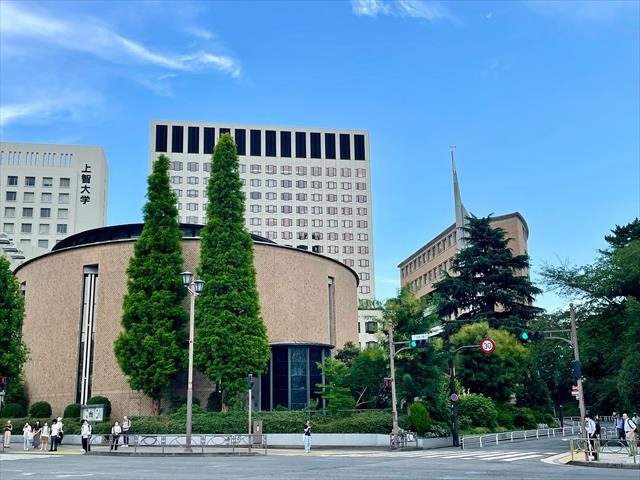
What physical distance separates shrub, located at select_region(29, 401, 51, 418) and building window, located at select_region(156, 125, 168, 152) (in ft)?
250

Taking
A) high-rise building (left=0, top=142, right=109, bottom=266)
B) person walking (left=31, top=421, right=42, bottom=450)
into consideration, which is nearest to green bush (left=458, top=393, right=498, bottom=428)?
person walking (left=31, top=421, right=42, bottom=450)

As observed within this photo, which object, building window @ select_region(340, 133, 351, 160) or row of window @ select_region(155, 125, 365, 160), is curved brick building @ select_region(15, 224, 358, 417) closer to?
row of window @ select_region(155, 125, 365, 160)

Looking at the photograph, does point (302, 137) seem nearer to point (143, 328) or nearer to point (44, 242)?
point (44, 242)

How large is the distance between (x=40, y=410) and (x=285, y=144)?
81559 millimetres

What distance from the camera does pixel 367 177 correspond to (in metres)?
119

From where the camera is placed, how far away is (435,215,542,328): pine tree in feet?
207

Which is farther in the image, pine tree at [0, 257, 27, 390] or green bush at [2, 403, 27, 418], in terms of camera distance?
green bush at [2, 403, 27, 418]

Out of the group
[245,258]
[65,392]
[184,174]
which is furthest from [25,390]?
[184,174]

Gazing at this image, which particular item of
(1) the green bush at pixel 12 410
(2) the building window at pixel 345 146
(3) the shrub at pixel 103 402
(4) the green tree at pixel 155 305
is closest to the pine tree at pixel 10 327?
(1) the green bush at pixel 12 410

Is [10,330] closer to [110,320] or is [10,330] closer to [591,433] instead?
[110,320]

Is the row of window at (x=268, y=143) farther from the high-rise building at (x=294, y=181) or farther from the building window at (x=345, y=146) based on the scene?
the high-rise building at (x=294, y=181)

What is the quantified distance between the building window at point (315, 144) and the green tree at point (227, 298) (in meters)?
73.4

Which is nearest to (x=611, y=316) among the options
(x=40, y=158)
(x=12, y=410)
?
(x=12, y=410)

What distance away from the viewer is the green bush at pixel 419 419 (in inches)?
1428
